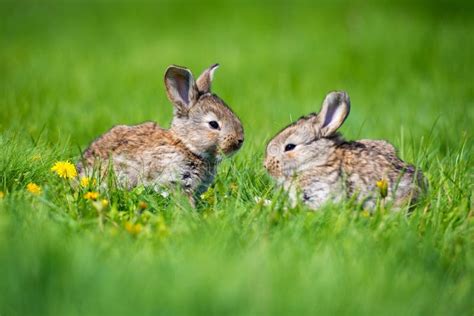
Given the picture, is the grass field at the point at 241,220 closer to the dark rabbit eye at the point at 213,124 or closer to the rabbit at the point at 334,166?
the rabbit at the point at 334,166

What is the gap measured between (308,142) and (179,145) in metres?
1.12

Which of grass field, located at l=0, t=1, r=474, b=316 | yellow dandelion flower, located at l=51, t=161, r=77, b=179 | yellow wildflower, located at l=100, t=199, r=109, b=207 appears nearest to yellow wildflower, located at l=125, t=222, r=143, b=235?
grass field, located at l=0, t=1, r=474, b=316

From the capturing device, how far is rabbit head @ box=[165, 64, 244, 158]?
593 centimetres

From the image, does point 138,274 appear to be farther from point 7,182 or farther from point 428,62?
point 428,62

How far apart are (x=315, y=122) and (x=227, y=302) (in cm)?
250

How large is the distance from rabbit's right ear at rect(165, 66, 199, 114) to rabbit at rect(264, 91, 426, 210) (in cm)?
87

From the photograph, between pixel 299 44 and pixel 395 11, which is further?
pixel 395 11

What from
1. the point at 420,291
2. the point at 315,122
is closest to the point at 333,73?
Result: the point at 315,122

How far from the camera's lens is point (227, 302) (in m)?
3.39

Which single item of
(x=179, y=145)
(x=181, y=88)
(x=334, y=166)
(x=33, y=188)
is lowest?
(x=33, y=188)

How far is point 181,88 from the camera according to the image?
241 inches

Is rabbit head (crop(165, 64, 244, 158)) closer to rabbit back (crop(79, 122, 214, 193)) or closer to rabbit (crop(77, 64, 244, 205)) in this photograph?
rabbit (crop(77, 64, 244, 205))

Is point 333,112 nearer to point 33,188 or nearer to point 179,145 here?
point 179,145

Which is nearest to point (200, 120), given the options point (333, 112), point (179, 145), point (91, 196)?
point (179, 145)
